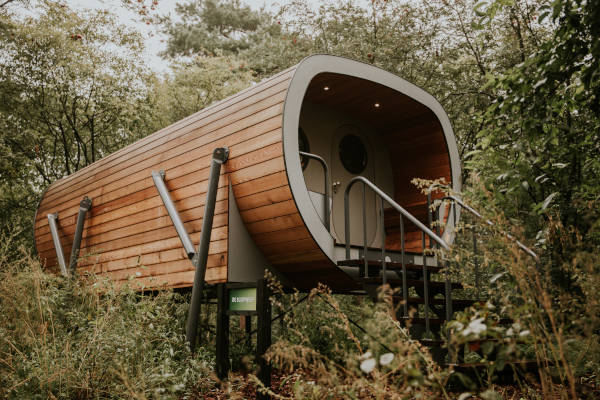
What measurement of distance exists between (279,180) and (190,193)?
4.88 ft

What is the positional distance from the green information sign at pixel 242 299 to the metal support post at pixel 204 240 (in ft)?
1.02

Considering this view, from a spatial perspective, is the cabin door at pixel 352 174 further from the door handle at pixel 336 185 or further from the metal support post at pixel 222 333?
the metal support post at pixel 222 333

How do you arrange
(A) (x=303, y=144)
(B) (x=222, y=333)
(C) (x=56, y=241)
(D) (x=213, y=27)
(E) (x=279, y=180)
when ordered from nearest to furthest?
(E) (x=279, y=180) < (B) (x=222, y=333) < (A) (x=303, y=144) < (C) (x=56, y=241) < (D) (x=213, y=27)

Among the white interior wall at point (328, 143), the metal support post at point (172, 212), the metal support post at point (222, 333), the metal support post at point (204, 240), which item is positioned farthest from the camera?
the white interior wall at point (328, 143)

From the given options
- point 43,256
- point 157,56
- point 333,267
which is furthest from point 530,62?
point 157,56

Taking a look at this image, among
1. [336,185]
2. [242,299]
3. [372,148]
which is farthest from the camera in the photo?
[372,148]

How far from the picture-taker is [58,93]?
12453 mm

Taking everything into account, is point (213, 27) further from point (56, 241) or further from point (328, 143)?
point (328, 143)

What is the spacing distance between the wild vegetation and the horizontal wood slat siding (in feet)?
1.99

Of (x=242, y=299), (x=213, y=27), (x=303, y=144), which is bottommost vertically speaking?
(x=242, y=299)

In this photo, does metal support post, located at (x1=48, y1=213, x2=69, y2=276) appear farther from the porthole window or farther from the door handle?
the door handle

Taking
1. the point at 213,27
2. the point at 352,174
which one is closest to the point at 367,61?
the point at 352,174

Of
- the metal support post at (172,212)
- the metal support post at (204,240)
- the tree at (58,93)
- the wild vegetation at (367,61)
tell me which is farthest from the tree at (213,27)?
the metal support post at (204,240)

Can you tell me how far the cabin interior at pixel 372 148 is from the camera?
6.46 m
